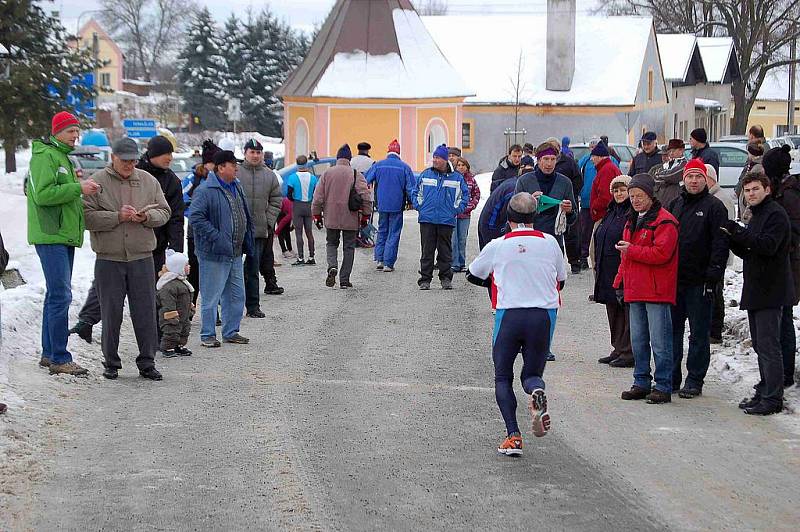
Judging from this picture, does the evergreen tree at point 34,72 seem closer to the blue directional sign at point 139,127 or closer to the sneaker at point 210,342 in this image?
the blue directional sign at point 139,127

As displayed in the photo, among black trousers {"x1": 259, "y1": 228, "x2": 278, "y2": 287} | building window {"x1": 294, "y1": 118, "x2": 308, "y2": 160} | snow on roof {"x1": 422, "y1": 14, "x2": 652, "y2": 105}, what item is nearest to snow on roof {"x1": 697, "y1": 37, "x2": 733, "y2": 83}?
snow on roof {"x1": 422, "y1": 14, "x2": 652, "y2": 105}

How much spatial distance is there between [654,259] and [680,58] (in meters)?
55.8

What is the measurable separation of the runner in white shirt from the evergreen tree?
2944cm

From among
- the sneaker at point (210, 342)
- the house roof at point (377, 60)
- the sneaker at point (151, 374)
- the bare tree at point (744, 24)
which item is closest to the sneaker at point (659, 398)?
the sneaker at point (151, 374)

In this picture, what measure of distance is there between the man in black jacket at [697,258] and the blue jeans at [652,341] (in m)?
0.20

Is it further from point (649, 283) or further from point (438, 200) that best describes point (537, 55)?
point (649, 283)

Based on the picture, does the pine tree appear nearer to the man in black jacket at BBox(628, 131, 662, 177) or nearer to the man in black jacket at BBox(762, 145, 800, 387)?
the man in black jacket at BBox(628, 131, 662, 177)

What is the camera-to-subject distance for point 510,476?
23.6ft

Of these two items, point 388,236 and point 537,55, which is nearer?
point 388,236

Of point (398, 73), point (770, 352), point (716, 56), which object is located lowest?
point (770, 352)

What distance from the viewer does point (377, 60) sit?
138 feet

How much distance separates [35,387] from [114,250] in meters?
1.29

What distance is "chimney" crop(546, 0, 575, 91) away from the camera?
50469 millimetres

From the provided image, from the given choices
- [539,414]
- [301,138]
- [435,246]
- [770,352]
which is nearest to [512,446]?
[539,414]
